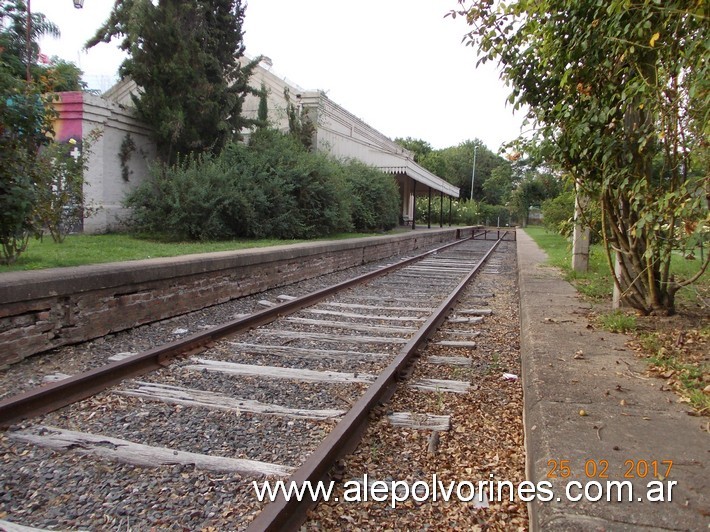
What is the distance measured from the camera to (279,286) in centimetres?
1000

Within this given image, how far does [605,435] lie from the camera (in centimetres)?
285

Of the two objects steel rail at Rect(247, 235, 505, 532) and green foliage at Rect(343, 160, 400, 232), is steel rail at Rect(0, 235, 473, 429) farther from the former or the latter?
green foliage at Rect(343, 160, 400, 232)

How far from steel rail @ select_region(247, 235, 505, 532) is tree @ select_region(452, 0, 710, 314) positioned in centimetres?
241

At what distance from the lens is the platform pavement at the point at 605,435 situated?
2100 millimetres

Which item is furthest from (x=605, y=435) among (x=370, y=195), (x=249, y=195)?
(x=370, y=195)

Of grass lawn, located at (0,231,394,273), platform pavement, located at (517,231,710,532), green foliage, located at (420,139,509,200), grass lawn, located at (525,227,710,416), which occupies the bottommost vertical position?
platform pavement, located at (517,231,710,532)

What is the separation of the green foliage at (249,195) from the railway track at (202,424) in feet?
24.3

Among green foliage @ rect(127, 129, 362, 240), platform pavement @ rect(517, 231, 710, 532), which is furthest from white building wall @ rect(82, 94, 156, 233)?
platform pavement @ rect(517, 231, 710, 532)

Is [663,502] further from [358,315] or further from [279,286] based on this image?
[279,286]

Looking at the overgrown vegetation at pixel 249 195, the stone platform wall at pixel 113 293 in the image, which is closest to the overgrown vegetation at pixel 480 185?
the overgrown vegetation at pixel 249 195

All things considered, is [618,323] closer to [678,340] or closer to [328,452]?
[678,340]

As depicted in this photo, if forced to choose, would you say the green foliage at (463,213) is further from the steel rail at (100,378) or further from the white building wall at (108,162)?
the steel rail at (100,378)

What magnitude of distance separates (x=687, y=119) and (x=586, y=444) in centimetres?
340

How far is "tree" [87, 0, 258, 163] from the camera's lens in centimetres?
1367
